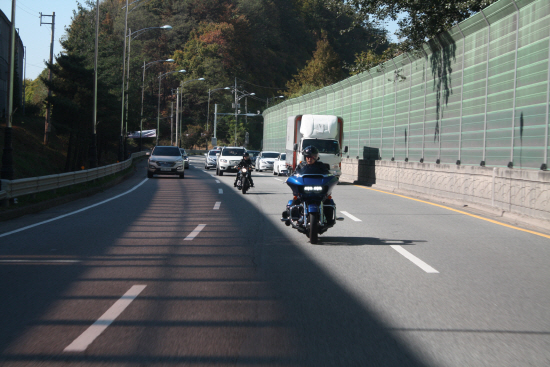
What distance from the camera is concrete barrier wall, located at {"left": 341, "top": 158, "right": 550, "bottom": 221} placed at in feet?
42.5

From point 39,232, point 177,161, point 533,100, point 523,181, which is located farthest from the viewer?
point 177,161

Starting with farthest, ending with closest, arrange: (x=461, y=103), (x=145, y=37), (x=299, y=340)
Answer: (x=145, y=37)
(x=461, y=103)
(x=299, y=340)

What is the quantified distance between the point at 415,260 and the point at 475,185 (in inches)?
357

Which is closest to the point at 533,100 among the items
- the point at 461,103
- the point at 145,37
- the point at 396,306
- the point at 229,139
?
the point at 461,103

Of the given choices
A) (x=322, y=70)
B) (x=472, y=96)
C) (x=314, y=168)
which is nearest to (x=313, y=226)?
(x=314, y=168)

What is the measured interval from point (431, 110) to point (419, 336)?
19497 millimetres

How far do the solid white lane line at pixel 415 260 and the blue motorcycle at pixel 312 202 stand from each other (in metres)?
1.25

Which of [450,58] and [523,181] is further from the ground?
[450,58]

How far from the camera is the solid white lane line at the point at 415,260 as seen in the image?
311 inches

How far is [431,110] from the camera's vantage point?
2342cm

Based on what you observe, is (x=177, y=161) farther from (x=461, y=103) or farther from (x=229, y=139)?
(x=229, y=139)

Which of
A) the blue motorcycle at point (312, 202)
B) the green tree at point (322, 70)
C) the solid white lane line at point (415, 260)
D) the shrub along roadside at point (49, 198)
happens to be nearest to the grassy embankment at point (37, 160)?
the shrub along roadside at point (49, 198)

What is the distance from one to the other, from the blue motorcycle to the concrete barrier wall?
497 centimetres

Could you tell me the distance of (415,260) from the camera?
8578mm
